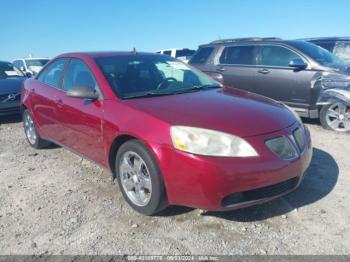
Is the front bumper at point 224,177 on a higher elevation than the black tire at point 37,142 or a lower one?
higher

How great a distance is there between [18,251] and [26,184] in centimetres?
156

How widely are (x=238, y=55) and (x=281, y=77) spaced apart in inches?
48.5

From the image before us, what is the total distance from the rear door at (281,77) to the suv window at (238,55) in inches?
8.6

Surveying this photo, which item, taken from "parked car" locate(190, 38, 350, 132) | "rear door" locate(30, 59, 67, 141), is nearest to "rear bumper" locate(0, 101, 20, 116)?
"rear door" locate(30, 59, 67, 141)

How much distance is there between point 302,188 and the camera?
402cm

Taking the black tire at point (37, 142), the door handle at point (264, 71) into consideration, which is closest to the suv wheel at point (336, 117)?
the door handle at point (264, 71)

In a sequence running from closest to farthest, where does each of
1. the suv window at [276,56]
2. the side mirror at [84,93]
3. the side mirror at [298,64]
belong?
the side mirror at [84,93] → the side mirror at [298,64] → the suv window at [276,56]

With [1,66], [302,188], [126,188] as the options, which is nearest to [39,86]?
[126,188]

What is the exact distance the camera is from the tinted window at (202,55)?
860 cm

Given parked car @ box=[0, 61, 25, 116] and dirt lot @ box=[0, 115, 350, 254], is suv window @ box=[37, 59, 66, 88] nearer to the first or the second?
dirt lot @ box=[0, 115, 350, 254]

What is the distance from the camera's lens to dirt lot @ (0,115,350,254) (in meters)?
3.04

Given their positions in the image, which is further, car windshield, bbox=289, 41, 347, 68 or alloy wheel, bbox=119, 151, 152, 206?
car windshield, bbox=289, 41, 347, 68

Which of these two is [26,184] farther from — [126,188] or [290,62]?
[290,62]

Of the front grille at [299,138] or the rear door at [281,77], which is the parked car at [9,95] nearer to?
the rear door at [281,77]
